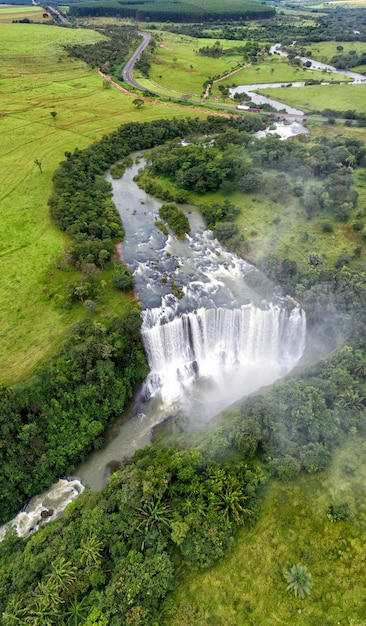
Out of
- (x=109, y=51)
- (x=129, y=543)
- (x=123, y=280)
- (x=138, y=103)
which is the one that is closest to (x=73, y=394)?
(x=129, y=543)

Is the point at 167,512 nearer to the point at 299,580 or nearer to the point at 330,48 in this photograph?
the point at 299,580

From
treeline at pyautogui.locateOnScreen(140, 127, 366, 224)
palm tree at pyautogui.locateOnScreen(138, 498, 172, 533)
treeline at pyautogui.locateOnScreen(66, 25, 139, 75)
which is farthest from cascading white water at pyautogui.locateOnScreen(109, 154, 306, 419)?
treeline at pyautogui.locateOnScreen(66, 25, 139, 75)

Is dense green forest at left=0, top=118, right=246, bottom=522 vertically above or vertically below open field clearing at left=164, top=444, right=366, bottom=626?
above

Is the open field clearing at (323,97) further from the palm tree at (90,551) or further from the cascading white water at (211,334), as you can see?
the palm tree at (90,551)

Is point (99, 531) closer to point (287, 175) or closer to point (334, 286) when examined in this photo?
point (334, 286)

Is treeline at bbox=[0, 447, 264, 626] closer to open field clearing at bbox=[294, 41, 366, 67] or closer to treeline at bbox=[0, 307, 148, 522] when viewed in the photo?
treeline at bbox=[0, 307, 148, 522]
